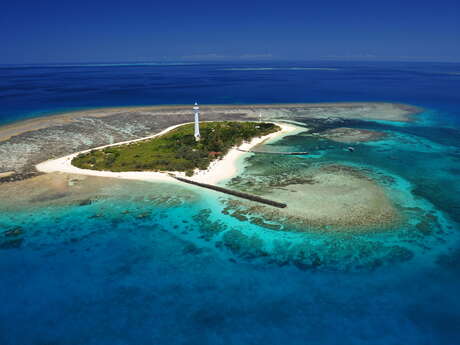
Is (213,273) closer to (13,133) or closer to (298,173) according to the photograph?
(298,173)

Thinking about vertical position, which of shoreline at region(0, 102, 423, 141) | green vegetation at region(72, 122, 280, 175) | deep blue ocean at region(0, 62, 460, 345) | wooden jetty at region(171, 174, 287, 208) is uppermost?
shoreline at region(0, 102, 423, 141)

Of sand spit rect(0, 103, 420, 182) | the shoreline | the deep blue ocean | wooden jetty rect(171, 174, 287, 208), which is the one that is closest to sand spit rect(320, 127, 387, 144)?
sand spit rect(0, 103, 420, 182)

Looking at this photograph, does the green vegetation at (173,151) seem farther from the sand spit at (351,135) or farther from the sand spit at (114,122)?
the sand spit at (351,135)

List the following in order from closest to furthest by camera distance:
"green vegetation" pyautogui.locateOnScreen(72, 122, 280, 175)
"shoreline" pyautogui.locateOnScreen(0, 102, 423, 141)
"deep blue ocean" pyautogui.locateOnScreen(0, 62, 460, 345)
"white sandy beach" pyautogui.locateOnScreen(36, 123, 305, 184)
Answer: "deep blue ocean" pyautogui.locateOnScreen(0, 62, 460, 345) → "white sandy beach" pyautogui.locateOnScreen(36, 123, 305, 184) → "green vegetation" pyautogui.locateOnScreen(72, 122, 280, 175) → "shoreline" pyautogui.locateOnScreen(0, 102, 423, 141)

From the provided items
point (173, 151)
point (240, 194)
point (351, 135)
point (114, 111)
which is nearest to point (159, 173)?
point (173, 151)

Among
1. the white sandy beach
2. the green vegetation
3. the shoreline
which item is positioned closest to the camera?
the white sandy beach

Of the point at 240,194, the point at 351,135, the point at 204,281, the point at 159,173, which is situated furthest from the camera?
the point at 351,135

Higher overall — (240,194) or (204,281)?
(240,194)

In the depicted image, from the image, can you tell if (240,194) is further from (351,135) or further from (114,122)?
(114,122)

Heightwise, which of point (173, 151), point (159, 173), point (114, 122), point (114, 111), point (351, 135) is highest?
point (114, 111)

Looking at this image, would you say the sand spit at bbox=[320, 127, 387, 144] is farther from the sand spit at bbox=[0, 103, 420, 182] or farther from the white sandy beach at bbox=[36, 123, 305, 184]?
the white sandy beach at bbox=[36, 123, 305, 184]

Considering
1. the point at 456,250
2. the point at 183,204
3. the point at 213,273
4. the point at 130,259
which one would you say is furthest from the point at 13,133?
the point at 456,250
